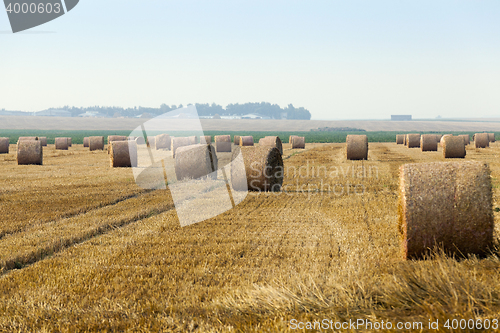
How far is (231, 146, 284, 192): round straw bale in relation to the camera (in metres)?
12.0

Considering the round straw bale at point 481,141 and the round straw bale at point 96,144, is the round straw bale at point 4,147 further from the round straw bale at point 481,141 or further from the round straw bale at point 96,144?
the round straw bale at point 481,141

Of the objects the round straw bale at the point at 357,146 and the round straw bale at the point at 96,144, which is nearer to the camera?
the round straw bale at the point at 357,146

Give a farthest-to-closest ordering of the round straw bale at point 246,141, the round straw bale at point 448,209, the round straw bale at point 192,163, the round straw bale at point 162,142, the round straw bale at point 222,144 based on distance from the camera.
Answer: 1. the round straw bale at point 246,141
2. the round straw bale at point 162,142
3. the round straw bale at point 222,144
4. the round straw bale at point 192,163
5. the round straw bale at point 448,209

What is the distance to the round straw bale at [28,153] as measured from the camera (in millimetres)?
20609

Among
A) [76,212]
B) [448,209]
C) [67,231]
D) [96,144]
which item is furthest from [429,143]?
[67,231]

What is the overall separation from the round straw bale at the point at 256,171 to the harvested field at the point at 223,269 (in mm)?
969

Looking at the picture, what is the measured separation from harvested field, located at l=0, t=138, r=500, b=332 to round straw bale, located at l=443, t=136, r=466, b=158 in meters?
13.4

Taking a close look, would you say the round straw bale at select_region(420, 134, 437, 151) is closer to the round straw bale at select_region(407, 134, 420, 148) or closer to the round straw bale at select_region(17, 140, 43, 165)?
the round straw bale at select_region(407, 134, 420, 148)

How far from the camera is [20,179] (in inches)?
599

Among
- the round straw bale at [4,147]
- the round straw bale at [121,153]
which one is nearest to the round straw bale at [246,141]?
the round straw bale at [4,147]

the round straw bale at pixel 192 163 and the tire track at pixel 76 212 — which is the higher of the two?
the round straw bale at pixel 192 163

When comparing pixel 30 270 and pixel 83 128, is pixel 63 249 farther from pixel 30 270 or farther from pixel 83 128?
pixel 83 128

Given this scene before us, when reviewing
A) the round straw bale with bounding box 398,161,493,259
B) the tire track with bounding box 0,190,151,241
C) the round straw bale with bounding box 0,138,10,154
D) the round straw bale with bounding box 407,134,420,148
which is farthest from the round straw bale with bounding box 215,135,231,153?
the round straw bale with bounding box 398,161,493,259

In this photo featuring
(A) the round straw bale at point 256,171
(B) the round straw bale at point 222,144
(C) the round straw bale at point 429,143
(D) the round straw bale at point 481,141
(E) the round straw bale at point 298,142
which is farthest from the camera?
(E) the round straw bale at point 298,142
